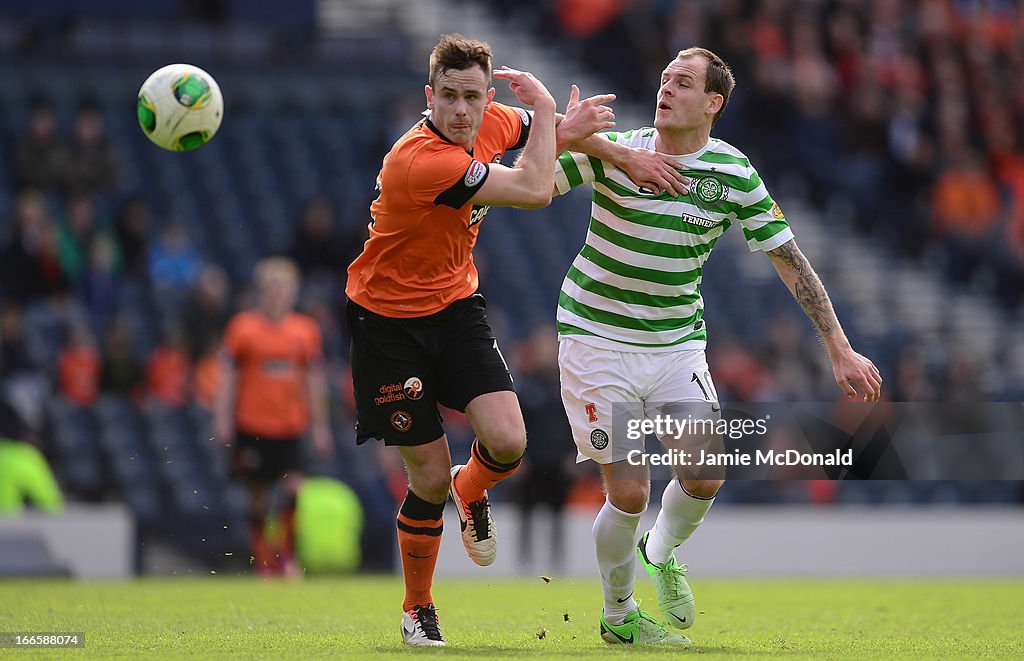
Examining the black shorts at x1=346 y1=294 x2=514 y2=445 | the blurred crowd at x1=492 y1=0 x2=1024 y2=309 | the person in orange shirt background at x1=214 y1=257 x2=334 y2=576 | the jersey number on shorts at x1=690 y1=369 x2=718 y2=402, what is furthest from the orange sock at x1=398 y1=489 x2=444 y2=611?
the blurred crowd at x1=492 y1=0 x2=1024 y2=309

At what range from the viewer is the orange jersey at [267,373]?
12.0m

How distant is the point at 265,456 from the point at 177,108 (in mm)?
4788

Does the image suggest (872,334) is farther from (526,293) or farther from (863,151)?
(526,293)

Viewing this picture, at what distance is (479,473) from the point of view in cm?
693

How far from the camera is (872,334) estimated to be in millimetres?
18266

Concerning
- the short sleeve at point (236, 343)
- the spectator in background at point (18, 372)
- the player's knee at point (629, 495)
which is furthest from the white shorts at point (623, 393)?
the spectator in background at point (18, 372)

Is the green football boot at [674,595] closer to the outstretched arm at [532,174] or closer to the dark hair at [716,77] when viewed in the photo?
the outstretched arm at [532,174]

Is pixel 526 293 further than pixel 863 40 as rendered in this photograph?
No

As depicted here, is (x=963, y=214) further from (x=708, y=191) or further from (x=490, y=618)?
(x=708, y=191)

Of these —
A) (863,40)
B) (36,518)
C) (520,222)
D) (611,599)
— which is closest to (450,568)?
(36,518)

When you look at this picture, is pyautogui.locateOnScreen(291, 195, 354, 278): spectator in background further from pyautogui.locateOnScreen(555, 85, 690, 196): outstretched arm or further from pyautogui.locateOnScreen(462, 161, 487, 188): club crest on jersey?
pyautogui.locateOnScreen(462, 161, 487, 188): club crest on jersey

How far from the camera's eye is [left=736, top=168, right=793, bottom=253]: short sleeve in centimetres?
700

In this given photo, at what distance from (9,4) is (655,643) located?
13.7 metres

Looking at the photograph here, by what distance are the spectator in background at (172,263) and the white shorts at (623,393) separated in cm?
893
